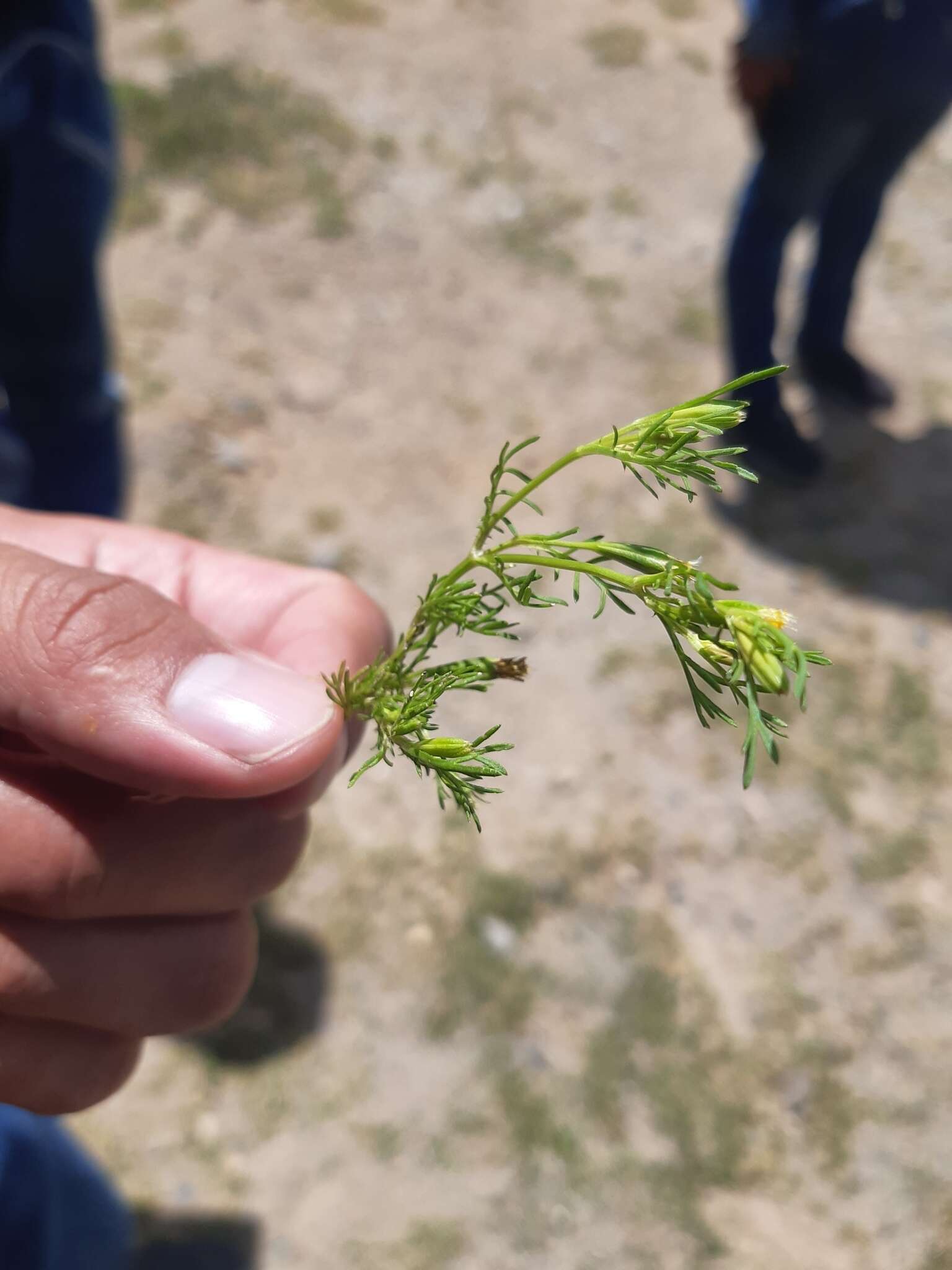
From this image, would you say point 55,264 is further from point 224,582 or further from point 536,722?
point 536,722

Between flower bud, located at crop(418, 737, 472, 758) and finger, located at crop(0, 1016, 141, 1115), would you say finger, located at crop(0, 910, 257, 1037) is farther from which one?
flower bud, located at crop(418, 737, 472, 758)

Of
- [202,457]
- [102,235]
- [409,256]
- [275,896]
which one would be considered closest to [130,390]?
[202,457]

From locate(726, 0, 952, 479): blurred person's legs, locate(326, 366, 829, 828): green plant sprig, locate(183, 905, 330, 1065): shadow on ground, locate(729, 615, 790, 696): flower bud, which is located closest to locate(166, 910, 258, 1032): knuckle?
locate(326, 366, 829, 828): green plant sprig

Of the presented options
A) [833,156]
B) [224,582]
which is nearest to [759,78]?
[833,156]

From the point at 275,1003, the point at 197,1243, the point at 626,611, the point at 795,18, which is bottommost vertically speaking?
the point at 197,1243

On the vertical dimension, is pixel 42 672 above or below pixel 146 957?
above

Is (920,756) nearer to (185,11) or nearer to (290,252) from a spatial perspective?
(290,252)
